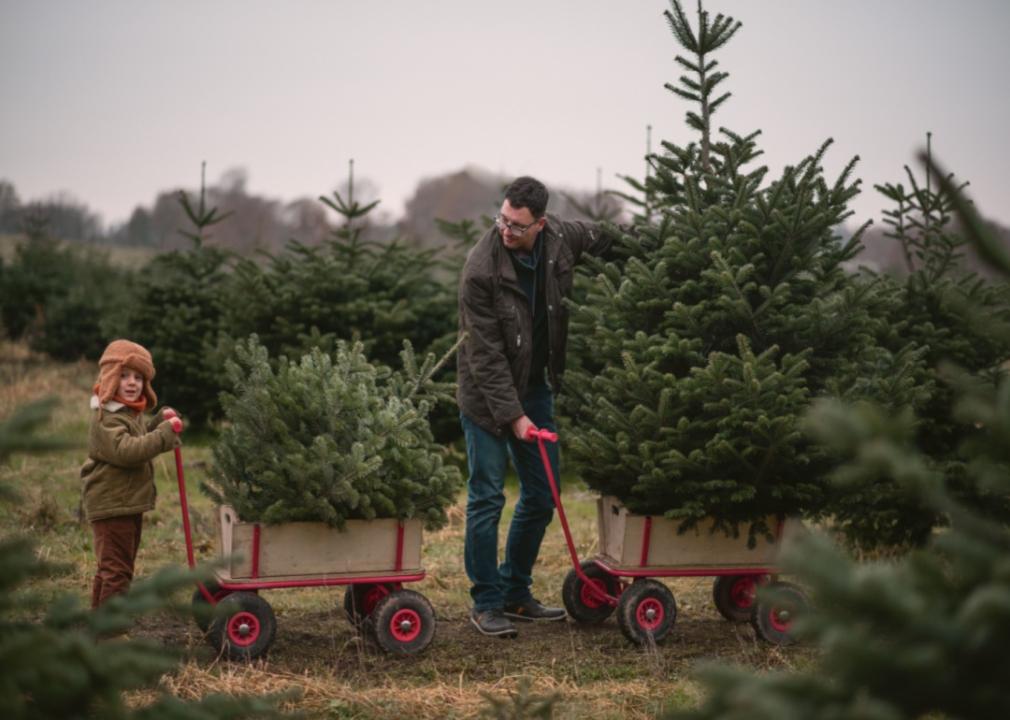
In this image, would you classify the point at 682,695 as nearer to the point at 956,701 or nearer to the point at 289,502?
the point at 289,502

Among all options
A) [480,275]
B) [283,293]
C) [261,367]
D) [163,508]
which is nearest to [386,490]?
[261,367]

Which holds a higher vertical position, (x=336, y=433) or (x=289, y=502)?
(x=336, y=433)

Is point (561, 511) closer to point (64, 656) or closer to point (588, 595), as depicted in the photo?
point (588, 595)

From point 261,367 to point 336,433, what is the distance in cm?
52

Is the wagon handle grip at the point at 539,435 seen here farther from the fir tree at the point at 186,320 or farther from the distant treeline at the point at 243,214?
the distant treeline at the point at 243,214

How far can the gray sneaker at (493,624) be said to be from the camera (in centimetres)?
597

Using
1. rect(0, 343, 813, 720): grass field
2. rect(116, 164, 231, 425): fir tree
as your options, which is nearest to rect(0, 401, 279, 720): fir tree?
rect(0, 343, 813, 720): grass field

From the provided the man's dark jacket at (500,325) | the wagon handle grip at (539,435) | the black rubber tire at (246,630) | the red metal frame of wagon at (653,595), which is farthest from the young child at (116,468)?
the red metal frame of wagon at (653,595)

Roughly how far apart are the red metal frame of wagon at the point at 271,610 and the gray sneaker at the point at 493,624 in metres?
0.49

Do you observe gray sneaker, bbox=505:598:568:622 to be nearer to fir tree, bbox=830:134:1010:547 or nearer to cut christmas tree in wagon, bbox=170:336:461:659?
cut christmas tree in wagon, bbox=170:336:461:659

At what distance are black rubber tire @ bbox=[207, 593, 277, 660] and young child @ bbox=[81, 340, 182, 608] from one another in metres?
0.59

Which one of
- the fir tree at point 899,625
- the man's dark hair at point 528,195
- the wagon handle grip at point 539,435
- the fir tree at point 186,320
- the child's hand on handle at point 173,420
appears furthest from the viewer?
the fir tree at point 186,320

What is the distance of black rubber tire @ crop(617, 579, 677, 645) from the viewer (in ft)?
18.8

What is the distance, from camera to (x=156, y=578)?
7.84 feet
